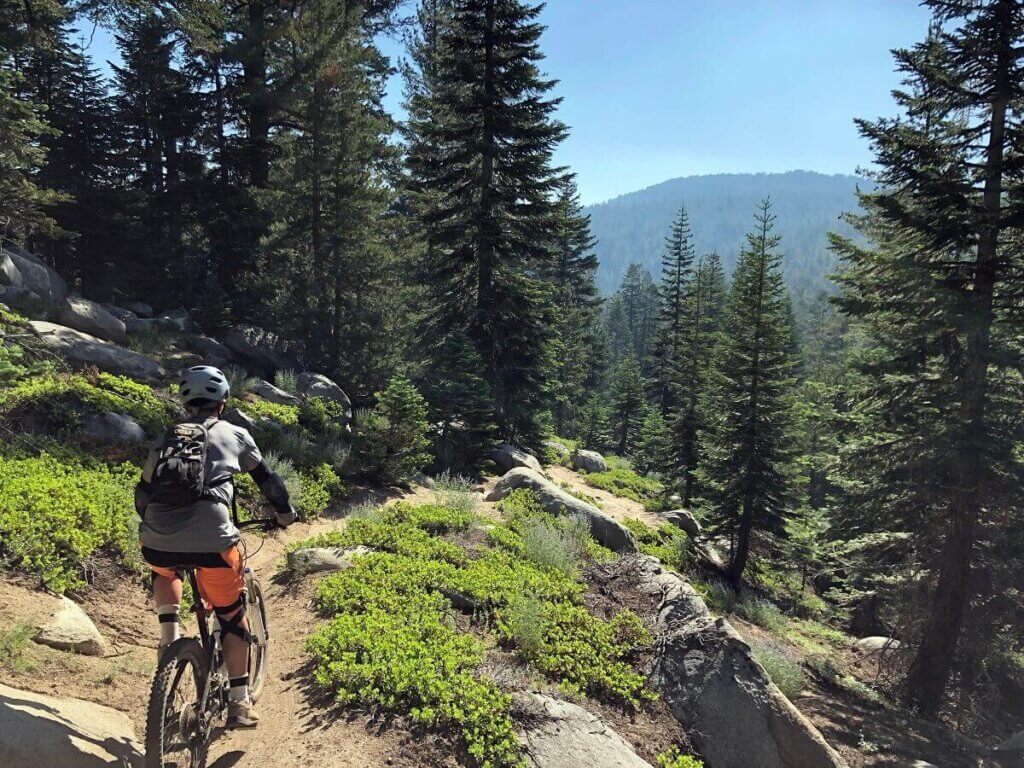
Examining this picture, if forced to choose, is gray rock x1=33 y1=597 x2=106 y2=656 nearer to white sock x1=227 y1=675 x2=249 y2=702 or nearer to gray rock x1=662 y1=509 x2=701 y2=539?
white sock x1=227 y1=675 x2=249 y2=702

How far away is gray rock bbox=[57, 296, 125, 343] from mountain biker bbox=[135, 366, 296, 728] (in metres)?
13.5

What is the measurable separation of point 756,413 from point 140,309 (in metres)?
21.4

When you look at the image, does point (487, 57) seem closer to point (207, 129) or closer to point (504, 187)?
point (504, 187)

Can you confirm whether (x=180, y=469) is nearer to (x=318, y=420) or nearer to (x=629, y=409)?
(x=318, y=420)

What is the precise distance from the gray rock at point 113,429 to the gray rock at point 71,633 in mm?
4584

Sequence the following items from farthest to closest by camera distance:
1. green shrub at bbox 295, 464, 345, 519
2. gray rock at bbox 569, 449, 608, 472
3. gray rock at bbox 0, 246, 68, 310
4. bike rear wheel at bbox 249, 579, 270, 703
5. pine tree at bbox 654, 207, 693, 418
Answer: pine tree at bbox 654, 207, 693, 418, gray rock at bbox 569, 449, 608, 472, gray rock at bbox 0, 246, 68, 310, green shrub at bbox 295, 464, 345, 519, bike rear wheel at bbox 249, 579, 270, 703

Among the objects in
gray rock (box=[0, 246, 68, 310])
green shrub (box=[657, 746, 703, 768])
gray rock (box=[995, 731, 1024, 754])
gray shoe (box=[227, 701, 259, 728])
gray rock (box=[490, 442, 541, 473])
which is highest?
gray rock (box=[0, 246, 68, 310])

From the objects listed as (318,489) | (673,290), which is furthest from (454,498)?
(673,290)

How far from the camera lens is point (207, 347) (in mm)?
17109

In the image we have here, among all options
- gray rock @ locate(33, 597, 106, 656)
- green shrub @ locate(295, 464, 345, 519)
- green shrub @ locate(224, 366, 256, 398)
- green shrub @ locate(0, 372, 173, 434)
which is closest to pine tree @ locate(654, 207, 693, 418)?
green shrub @ locate(224, 366, 256, 398)

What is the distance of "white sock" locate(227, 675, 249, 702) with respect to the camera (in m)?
3.92

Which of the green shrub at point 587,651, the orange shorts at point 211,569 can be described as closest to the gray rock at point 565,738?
the green shrub at point 587,651

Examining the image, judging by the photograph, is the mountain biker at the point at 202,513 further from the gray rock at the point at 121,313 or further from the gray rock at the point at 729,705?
the gray rock at the point at 121,313

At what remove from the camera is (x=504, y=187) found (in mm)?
18750
